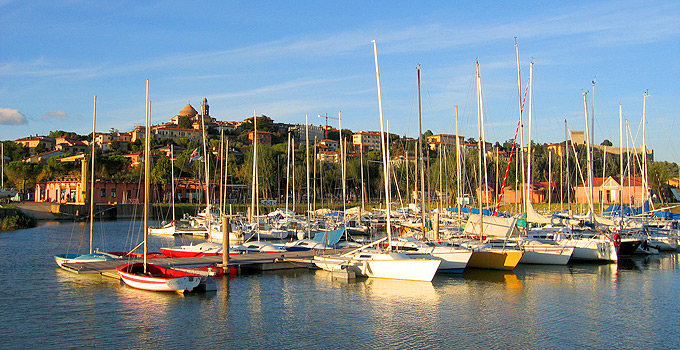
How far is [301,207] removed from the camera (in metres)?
90.6

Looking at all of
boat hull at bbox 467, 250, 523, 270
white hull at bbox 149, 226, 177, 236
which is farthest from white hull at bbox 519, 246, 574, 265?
white hull at bbox 149, 226, 177, 236

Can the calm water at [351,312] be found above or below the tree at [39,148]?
below

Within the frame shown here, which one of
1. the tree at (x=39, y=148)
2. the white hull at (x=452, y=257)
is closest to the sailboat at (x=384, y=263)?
the white hull at (x=452, y=257)

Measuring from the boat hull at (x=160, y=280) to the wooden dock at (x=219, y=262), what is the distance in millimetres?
2145

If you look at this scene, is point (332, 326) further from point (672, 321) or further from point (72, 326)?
point (672, 321)

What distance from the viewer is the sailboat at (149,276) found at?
24.9m

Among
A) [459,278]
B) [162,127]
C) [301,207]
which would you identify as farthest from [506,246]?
[162,127]

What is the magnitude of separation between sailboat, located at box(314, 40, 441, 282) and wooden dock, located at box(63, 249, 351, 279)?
8.15 feet

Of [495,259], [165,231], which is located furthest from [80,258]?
[165,231]

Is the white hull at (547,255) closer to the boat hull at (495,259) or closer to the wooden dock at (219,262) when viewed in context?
the boat hull at (495,259)

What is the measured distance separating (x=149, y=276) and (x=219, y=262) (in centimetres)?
625

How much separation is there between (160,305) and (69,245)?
26978mm

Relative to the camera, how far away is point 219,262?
31391 mm

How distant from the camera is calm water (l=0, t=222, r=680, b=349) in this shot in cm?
1894
